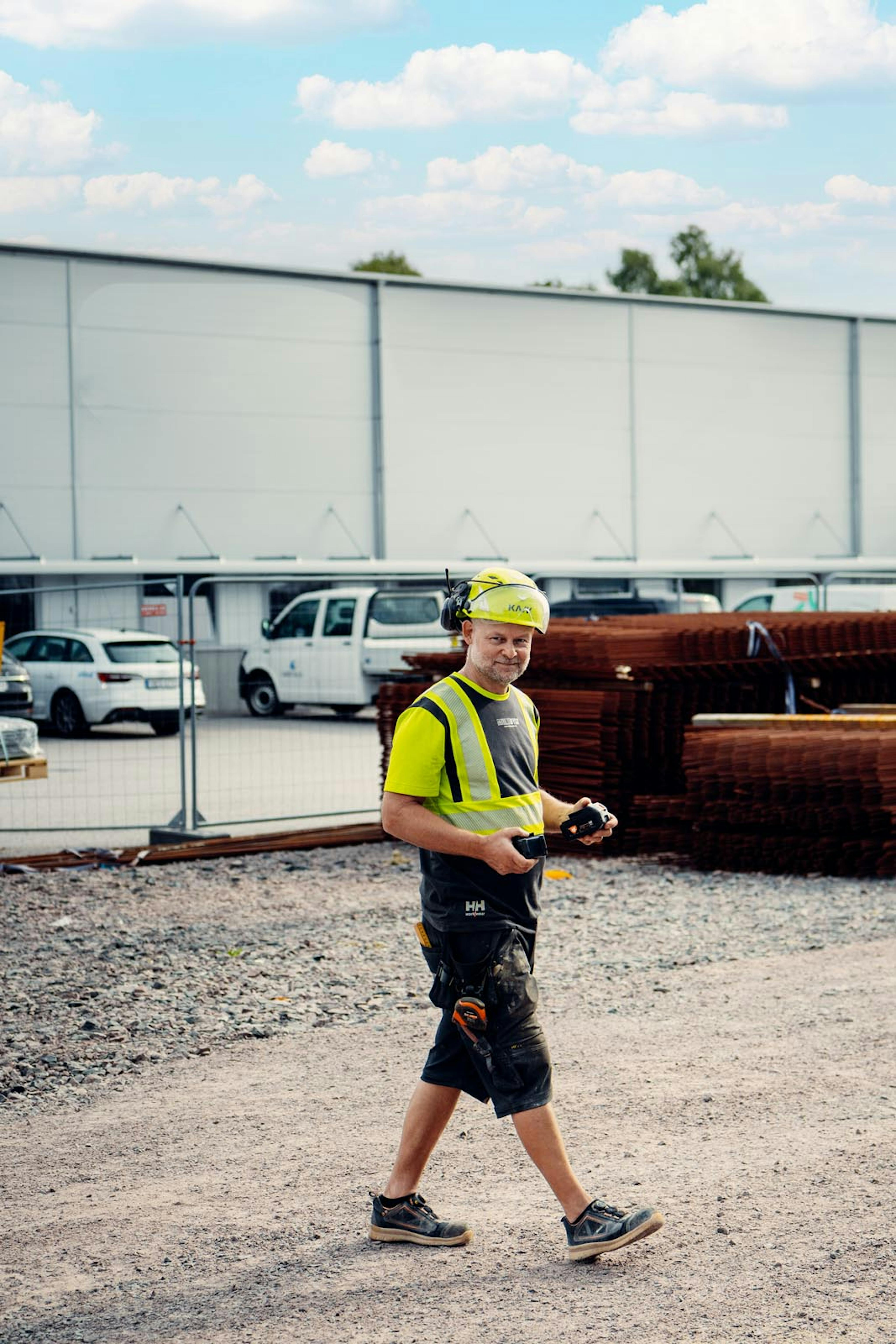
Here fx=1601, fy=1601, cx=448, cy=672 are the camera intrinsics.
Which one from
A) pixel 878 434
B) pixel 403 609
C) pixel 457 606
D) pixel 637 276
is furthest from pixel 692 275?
pixel 457 606

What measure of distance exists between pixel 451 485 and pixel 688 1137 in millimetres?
30569

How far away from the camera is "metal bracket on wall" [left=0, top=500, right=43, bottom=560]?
3061 cm

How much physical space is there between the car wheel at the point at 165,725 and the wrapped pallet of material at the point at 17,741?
847 centimetres

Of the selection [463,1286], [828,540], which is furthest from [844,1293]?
[828,540]

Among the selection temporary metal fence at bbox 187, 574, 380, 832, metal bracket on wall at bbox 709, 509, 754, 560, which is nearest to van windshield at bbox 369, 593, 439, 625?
temporary metal fence at bbox 187, 574, 380, 832

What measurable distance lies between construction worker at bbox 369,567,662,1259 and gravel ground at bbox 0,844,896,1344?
184 millimetres

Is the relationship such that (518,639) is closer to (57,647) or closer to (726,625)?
(726,625)

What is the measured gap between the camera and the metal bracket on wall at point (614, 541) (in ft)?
122

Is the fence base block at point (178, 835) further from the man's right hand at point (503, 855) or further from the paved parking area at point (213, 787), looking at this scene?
the man's right hand at point (503, 855)

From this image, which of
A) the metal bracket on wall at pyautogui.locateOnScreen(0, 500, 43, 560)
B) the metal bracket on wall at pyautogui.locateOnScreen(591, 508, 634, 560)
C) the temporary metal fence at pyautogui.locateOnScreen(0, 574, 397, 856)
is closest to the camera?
the temporary metal fence at pyautogui.locateOnScreen(0, 574, 397, 856)

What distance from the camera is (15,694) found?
798 inches

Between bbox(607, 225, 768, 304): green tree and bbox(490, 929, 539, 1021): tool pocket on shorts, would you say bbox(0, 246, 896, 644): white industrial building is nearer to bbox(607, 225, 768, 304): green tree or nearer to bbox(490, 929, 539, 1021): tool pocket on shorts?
bbox(490, 929, 539, 1021): tool pocket on shorts

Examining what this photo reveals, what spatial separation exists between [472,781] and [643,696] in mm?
8031

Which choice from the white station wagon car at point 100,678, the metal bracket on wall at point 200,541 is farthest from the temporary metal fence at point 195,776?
the metal bracket on wall at point 200,541
